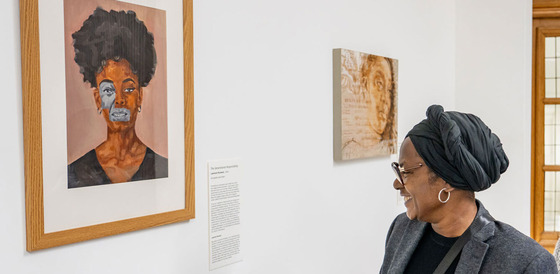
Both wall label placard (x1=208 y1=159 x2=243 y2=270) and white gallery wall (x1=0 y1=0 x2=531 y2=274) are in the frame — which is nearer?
white gallery wall (x1=0 y1=0 x2=531 y2=274)

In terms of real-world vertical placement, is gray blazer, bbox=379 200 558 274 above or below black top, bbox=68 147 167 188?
below

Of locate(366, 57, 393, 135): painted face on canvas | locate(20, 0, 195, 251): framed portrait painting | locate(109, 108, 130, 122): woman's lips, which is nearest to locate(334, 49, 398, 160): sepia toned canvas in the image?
locate(366, 57, 393, 135): painted face on canvas

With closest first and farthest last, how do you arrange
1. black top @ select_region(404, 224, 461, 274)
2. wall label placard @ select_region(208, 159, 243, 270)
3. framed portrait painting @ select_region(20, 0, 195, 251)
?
framed portrait painting @ select_region(20, 0, 195, 251), black top @ select_region(404, 224, 461, 274), wall label placard @ select_region(208, 159, 243, 270)

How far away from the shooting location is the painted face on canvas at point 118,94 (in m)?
1.46

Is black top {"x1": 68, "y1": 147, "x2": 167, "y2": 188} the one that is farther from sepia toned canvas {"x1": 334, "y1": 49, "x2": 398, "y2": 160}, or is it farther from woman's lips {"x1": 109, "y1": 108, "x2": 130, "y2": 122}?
sepia toned canvas {"x1": 334, "y1": 49, "x2": 398, "y2": 160}

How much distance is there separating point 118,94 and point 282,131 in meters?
0.82

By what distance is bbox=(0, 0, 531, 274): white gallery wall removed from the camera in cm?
139

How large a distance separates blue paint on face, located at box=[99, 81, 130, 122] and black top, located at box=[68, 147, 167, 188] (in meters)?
0.12

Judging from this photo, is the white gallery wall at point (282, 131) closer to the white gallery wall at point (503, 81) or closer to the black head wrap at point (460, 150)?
the white gallery wall at point (503, 81)

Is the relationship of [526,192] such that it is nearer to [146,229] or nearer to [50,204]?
[146,229]

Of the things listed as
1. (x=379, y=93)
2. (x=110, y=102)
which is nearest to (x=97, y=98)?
(x=110, y=102)

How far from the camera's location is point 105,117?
57.8 inches

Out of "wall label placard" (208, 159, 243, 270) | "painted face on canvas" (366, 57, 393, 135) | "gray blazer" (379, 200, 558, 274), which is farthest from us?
"painted face on canvas" (366, 57, 393, 135)

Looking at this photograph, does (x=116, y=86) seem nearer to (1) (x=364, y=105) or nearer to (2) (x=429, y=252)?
(2) (x=429, y=252)
